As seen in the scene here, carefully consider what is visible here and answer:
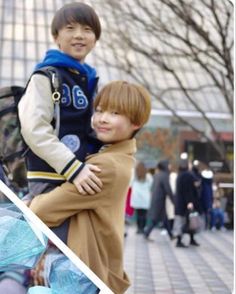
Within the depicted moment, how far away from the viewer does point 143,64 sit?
865 inches

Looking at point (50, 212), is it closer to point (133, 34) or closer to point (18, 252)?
point (18, 252)

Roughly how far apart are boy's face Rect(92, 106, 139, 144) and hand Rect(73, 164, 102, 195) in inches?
9.0

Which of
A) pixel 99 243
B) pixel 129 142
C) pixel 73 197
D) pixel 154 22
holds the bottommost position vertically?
pixel 99 243

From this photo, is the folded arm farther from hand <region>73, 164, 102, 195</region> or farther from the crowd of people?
the crowd of people

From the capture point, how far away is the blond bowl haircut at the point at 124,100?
3.06 meters

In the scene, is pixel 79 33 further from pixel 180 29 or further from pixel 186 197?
pixel 180 29

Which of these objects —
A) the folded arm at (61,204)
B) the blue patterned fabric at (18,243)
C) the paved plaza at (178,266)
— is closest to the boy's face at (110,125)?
the folded arm at (61,204)

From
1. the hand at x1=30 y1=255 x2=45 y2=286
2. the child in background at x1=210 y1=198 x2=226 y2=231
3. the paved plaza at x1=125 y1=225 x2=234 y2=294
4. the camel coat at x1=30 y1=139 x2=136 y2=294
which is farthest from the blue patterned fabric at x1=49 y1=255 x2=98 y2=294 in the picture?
the child in background at x1=210 y1=198 x2=226 y2=231

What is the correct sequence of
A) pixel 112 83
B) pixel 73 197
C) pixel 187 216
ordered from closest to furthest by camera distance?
1. pixel 73 197
2. pixel 112 83
3. pixel 187 216

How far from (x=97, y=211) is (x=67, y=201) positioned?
0.13 meters

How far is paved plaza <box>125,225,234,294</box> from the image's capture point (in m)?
6.86

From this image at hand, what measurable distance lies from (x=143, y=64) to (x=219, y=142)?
314 inches

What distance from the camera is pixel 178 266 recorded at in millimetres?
8648

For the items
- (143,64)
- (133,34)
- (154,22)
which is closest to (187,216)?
(154,22)
